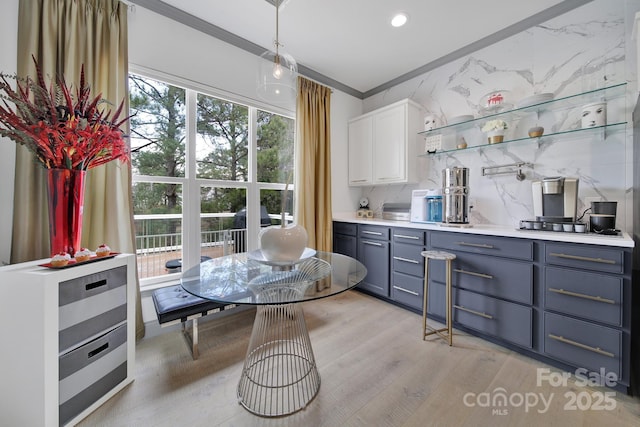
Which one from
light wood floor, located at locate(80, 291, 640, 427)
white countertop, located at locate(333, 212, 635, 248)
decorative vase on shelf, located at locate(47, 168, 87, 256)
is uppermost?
decorative vase on shelf, located at locate(47, 168, 87, 256)

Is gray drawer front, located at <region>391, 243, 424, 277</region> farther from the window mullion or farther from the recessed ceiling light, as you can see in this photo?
the recessed ceiling light

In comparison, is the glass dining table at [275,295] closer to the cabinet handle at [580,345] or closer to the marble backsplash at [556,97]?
the cabinet handle at [580,345]

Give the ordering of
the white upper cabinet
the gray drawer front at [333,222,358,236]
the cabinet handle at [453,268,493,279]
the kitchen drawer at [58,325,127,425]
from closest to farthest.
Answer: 1. the kitchen drawer at [58,325,127,425]
2. the cabinet handle at [453,268,493,279]
3. the white upper cabinet
4. the gray drawer front at [333,222,358,236]

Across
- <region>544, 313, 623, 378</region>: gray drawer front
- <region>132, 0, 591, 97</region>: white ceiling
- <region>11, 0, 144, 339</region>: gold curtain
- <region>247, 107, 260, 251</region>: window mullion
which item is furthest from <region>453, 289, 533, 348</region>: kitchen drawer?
<region>11, 0, 144, 339</region>: gold curtain

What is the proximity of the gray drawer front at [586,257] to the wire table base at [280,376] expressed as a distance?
177 cm

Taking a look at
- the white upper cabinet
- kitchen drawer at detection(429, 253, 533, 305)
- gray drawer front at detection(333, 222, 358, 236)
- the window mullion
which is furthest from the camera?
gray drawer front at detection(333, 222, 358, 236)

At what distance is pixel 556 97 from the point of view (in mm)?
2125

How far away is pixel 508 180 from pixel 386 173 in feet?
4.13

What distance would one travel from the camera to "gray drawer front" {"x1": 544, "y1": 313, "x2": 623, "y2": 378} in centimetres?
147

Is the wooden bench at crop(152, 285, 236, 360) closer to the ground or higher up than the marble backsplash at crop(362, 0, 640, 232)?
closer to the ground

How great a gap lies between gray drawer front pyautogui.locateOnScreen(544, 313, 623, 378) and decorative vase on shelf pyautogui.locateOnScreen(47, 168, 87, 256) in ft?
10.1

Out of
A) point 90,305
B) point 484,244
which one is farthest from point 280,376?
point 484,244

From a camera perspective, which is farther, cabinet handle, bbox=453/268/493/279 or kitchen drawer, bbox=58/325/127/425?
cabinet handle, bbox=453/268/493/279

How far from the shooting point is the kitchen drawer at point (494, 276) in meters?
1.81
